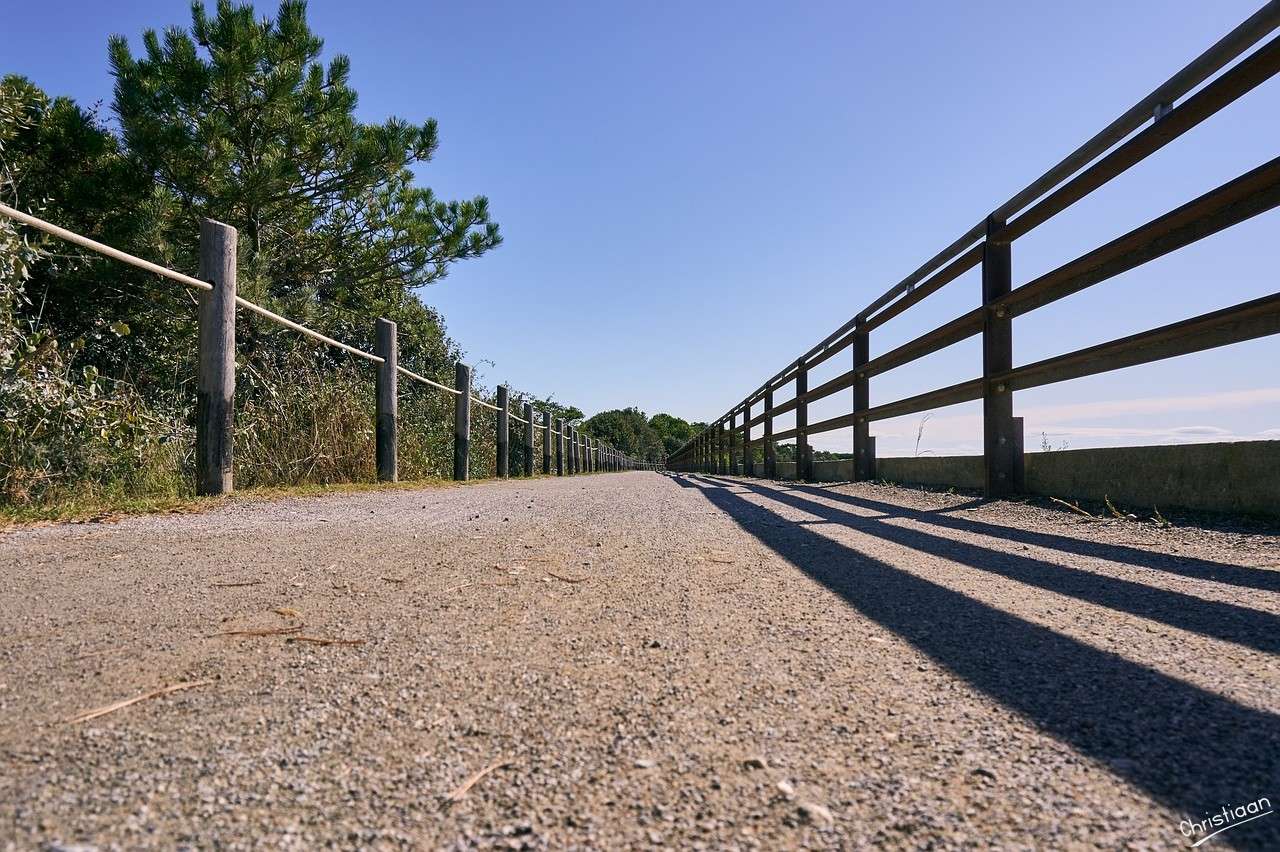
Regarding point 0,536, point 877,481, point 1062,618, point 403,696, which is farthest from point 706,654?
point 877,481

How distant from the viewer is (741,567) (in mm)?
1820

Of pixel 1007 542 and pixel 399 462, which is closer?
pixel 1007 542

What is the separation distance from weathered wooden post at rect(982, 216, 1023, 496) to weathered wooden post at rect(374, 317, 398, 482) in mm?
4448

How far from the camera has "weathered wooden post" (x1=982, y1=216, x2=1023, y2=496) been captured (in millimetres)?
3486

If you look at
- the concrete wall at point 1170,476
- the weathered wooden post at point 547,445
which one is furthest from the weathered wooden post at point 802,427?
the weathered wooden post at point 547,445

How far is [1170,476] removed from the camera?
105 inches

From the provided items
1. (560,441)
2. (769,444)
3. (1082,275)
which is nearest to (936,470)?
(1082,275)

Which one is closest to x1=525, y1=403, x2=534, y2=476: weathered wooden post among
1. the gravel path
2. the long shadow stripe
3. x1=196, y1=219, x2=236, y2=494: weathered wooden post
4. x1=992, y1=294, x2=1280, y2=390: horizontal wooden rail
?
x1=196, y1=219, x2=236, y2=494: weathered wooden post

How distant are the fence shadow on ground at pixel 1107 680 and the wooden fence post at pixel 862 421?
3.77 metres

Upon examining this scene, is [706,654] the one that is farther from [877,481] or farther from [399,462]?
[399,462]

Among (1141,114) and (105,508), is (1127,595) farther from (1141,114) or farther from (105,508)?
(105,508)

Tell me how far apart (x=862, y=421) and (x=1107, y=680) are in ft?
15.6

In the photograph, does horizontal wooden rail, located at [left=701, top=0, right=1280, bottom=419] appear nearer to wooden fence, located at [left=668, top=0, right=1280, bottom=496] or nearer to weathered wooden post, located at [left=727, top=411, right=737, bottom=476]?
wooden fence, located at [left=668, top=0, right=1280, bottom=496]

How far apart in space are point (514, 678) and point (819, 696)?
0.42 metres
